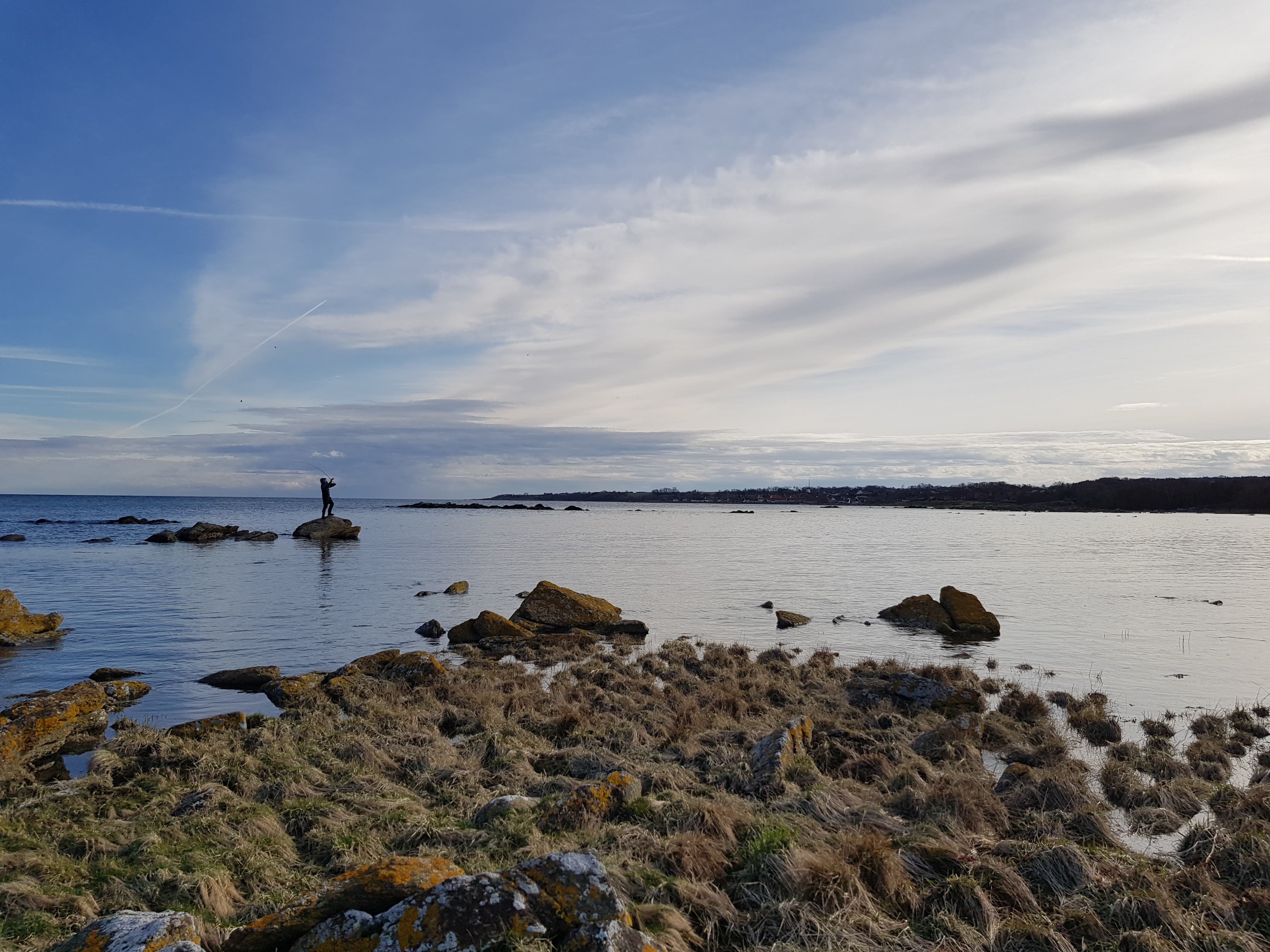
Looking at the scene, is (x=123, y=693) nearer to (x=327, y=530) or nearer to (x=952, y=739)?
(x=952, y=739)

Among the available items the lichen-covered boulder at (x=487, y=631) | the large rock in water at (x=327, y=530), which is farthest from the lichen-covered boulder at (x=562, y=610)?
the large rock in water at (x=327, y=530)

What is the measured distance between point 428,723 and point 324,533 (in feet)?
200

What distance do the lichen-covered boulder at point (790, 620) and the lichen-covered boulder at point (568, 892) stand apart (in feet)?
70.5

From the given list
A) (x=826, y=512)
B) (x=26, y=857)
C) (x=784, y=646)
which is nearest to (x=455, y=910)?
(x=26, y=857)

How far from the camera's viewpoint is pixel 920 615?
87.7 feet

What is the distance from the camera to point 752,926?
578 centimetres

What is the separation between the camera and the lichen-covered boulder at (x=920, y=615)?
2594 centimetres

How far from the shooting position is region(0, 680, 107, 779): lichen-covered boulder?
11125 mm

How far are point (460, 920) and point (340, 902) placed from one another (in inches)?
36.3

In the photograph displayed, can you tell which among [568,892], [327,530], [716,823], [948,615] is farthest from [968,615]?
[327,530]

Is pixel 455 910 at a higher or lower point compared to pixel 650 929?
higher

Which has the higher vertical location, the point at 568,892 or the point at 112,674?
the point at 568,892

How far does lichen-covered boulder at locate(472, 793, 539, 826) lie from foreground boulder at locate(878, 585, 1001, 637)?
2047 cm

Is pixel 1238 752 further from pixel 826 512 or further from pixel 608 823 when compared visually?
pixel 826 512
